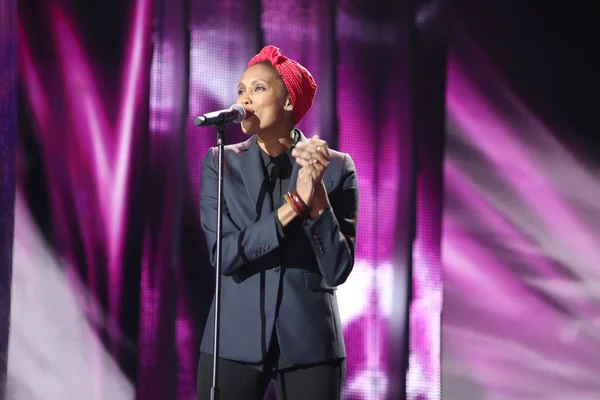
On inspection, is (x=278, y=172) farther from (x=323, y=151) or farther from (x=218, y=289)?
(x=218, y=289)

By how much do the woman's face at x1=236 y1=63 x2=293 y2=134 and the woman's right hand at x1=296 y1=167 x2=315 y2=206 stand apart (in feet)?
0.83

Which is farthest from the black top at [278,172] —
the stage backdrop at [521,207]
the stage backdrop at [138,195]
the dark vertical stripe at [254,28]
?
the stage backdrop at [521,207]

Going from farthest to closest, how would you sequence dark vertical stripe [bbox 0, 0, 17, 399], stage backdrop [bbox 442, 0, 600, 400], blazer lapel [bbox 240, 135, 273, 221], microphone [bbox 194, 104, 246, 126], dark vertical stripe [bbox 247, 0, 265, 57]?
1. stage backdrop [bbox 442, 0, 600, 400]
2. dark vertical stripe [bbox 247, 0, 265, 57]
3. dark vertical stripe [bbox 0, 0, 17, 399]
4. blazer lapel [bbox 240, 135, 273, 221]
5. microphone [bbox 194, 104, 246, 126]

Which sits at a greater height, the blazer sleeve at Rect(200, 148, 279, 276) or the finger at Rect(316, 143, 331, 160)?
the finger at Rect(316, 143, 331, 160)

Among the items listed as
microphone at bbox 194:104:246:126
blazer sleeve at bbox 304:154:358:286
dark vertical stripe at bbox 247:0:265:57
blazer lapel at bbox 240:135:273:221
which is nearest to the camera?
microphone at bbox 194:104:246:126

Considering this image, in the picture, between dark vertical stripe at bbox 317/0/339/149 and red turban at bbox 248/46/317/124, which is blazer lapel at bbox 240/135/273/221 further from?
Result: dark vertical stripe at bbox 317/0/339/149

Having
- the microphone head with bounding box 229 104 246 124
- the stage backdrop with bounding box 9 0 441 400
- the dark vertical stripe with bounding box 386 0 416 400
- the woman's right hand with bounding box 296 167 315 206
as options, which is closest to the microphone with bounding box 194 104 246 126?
the microphone head with bounding box 229 104 246 124

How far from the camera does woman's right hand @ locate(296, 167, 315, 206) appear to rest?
200 cm

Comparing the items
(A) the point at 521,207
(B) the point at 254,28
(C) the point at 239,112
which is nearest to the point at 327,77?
(B) the point at 254,28

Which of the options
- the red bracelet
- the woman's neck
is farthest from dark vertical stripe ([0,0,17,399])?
the red bracelet

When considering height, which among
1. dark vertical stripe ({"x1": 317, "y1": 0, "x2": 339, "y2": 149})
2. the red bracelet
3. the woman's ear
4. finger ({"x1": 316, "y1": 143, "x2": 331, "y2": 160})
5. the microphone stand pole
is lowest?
the microphone stand pole

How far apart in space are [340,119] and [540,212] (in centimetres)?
113

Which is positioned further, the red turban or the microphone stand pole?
the red turban

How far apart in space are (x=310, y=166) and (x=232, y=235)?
0.29m
